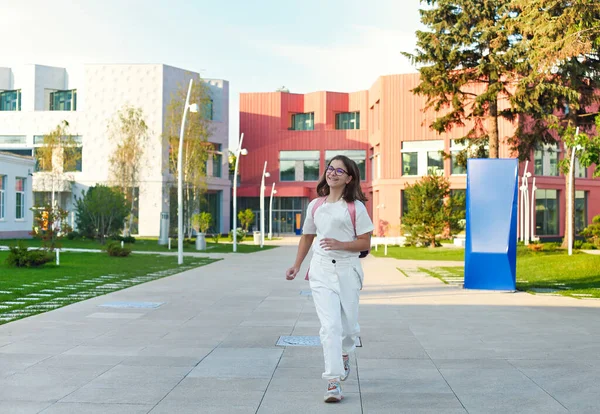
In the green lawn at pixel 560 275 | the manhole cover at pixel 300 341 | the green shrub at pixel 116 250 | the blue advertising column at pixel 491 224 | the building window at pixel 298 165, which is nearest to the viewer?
the manhole cover at pixel 300 341

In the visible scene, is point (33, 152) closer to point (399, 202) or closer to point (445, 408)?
point (399, 202)

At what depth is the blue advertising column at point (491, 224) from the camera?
52.6ft

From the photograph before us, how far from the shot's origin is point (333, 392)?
5645mm

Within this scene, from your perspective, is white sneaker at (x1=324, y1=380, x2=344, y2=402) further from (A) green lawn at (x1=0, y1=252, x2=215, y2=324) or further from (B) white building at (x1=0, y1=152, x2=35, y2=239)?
(B) white building at (x1=0, y1=152, x2=35, y2=239)

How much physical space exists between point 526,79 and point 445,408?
80.2 ft

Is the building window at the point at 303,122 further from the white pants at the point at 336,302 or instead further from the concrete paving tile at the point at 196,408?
the concrete paving tile at the point at 196,408

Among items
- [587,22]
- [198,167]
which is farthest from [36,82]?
[587,22]

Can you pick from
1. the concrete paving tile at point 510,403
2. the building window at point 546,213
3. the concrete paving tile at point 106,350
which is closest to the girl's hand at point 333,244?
the concrete paving tile at point 510,403

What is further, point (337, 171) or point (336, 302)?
point (337, 171)

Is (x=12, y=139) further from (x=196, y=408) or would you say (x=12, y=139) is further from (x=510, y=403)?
(x=510, y=403)

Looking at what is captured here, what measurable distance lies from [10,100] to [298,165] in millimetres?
29092

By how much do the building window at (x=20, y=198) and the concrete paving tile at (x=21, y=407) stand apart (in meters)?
40.2

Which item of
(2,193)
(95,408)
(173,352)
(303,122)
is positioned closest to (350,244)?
(95,408)

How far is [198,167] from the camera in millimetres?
52812
